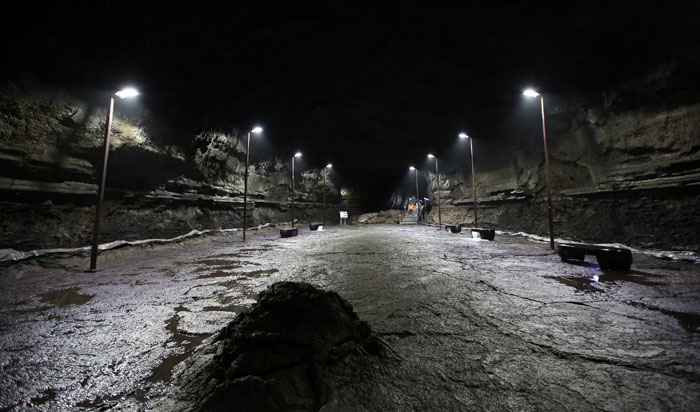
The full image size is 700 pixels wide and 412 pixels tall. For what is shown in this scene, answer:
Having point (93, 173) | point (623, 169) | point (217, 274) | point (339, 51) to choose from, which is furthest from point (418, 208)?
point (93, 173)

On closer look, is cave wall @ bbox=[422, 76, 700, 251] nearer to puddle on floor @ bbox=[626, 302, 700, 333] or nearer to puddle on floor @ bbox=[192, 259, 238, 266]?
puddle on floor @ bbox=[626, 302, 700, 333]

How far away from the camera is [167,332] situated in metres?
2.79

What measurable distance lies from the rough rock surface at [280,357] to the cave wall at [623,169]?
1199cm

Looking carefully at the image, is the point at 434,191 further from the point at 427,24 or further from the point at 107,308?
the point at 107,308

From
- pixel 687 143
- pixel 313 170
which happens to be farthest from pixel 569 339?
pixel 313 170

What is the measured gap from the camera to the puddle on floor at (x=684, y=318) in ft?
8.82

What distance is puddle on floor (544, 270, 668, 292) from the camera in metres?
4.32

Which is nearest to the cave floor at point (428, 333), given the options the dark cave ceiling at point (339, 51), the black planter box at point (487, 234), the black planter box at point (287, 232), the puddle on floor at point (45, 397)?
the puddle on floor at point (45, 397)

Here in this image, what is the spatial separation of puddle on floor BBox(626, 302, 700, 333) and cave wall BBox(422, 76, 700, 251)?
25.4 feet

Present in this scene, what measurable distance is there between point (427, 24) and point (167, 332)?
35.2 ft

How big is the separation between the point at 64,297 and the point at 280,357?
4912mm

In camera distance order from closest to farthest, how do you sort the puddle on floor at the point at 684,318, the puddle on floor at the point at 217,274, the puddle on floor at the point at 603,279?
1. the puddle on floor at the point at 684,318
2. the puddle on floor at the point at 603,279
3. the puddle on floor at the point at 217,274

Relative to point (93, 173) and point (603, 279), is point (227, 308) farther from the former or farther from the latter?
point (93, 173)

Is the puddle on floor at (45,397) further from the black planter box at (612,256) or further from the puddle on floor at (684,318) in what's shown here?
the black planter box at (612,256)
